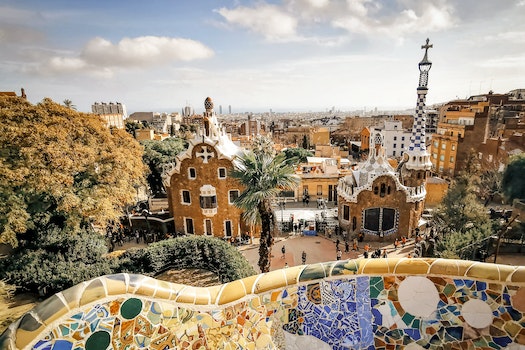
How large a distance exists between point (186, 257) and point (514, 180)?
27.0 m

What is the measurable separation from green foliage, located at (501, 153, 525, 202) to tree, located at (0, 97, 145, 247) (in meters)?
29.7

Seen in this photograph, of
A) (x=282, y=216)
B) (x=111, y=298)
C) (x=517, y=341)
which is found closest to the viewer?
(x=111, y=298)

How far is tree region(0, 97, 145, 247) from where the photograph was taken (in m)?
13.9

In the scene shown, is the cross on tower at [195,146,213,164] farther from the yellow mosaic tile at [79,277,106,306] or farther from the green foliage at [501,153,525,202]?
the green foliage at [501,153,525,202]

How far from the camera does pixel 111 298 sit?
3.49m

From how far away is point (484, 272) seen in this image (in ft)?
12.6

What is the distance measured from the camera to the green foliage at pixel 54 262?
546 inches

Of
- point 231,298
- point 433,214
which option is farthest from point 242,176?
point 433,214

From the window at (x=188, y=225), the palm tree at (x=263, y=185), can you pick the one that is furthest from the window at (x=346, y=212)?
the window at (x=188, y=225)

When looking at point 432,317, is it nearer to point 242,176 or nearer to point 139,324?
point 139,324

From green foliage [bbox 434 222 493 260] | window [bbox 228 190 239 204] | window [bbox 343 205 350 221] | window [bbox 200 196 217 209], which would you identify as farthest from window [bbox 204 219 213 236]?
green foliage [bbox 434 222 493 260]

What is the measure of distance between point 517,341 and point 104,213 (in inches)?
676

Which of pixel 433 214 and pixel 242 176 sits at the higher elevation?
pixel 242 176

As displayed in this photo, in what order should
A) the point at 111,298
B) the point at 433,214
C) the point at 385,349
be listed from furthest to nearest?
the point at 433,214 → the point at 385,349 → the point at 111,298
